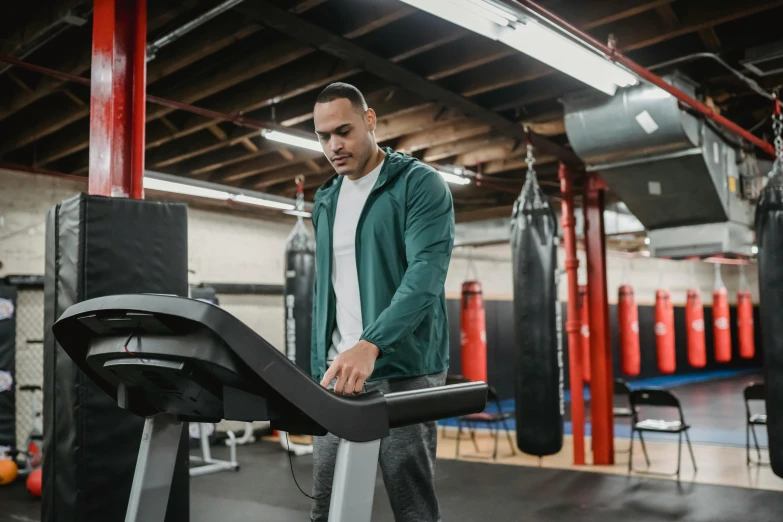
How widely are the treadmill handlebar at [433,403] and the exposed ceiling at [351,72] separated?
302 centimetres

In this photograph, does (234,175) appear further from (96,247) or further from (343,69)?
(96,247)

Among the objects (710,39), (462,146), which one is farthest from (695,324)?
(710,39)

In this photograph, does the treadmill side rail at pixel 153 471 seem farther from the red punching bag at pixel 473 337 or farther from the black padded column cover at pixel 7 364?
the red punching bag at pixel 473 337

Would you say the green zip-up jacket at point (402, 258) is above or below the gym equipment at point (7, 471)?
above

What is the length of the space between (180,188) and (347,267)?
18.3ft

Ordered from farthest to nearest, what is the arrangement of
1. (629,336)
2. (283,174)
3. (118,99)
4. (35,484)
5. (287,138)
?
(629,336) → (283,174) → (287,138) → (35,484) → (118,99)

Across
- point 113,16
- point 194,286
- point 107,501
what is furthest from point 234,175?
point 107,501

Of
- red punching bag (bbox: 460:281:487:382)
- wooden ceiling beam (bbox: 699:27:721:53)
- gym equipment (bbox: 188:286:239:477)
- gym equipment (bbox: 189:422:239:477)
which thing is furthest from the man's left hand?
red punching bag (bbox: 460:281:487:382)

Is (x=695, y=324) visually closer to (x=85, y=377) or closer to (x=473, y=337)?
(x=473, y=337)

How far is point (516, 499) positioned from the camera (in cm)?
521

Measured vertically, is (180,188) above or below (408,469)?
above

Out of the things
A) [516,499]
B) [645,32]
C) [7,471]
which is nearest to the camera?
[645,32]

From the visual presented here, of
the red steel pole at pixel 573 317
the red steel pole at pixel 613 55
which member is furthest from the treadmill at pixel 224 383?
the red steel pole at pixel 573 317

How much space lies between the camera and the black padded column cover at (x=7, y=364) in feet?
21.0
